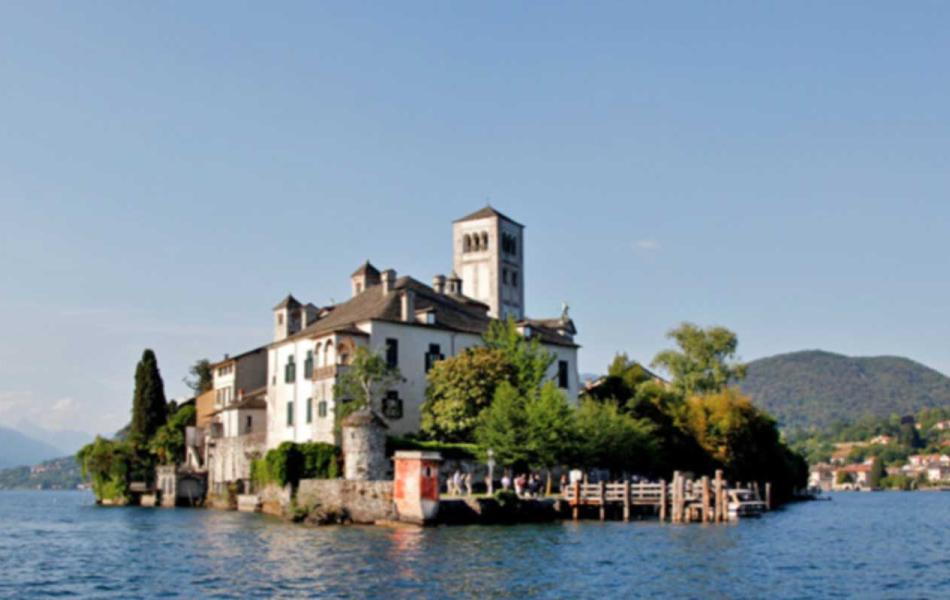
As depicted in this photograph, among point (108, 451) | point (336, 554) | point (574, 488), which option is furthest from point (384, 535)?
point (108, 451)

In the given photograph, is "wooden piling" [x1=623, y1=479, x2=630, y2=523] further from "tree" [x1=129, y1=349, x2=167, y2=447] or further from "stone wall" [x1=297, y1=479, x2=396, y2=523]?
"tree" [x1=129, y1=349, x2=167, y2=447]

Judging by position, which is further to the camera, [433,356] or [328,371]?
[433,356]

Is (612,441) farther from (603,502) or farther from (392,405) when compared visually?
(392,405)

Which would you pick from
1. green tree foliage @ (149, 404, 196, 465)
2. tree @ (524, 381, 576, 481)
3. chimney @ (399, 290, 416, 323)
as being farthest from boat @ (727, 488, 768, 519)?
green tree foliage @ (149, 404, 196, 465)

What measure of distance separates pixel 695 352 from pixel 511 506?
42.8 metres

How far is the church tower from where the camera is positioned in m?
104

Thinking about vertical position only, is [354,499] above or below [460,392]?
below

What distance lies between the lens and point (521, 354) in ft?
218

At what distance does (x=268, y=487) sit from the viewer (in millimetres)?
62031

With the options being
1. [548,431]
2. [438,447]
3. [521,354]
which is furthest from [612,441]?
[438,447]

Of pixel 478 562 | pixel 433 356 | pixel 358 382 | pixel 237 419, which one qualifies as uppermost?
pixel 433 356

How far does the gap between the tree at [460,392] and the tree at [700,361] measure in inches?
1139

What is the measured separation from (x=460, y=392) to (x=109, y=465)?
37858 millimetres

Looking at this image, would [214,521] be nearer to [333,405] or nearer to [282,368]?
[333,405]
